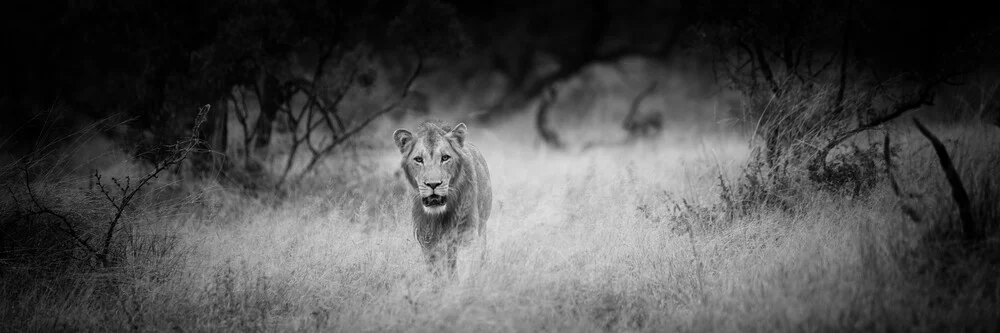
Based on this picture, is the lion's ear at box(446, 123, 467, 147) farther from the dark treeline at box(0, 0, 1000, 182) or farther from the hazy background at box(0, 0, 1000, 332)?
the dark treeline at box(0, 0, 1000, 182)

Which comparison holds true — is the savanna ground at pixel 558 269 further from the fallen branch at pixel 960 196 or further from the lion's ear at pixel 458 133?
the lion's ear at pixel 458 133

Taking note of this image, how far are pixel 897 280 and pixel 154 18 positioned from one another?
9769 mm

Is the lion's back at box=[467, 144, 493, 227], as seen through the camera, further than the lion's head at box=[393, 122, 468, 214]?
Yes

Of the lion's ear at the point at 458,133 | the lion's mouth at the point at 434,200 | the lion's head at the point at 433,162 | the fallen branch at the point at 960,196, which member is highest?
the lion's ear at the point at 458,133

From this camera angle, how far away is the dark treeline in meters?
7.27

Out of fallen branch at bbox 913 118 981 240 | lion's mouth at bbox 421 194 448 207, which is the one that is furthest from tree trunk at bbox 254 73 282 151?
fallen branch at bbox 913 118 981 240

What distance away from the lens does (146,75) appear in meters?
8.37

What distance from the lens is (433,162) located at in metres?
4.95

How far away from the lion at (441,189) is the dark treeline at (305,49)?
13.8 ft

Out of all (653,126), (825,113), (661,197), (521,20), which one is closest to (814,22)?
(825,113)

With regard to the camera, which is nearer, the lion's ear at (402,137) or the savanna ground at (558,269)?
the savanna ground at (558,269)

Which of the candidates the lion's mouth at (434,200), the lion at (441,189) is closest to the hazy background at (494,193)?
the lion at (441,189)

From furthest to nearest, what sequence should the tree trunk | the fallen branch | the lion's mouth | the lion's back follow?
the tree trunk
the lion's back
the lion's mouth
the fallen branch

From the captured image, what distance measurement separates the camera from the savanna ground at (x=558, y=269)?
401cm
